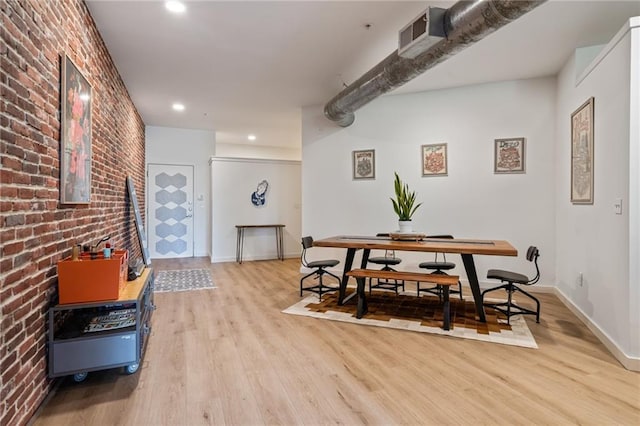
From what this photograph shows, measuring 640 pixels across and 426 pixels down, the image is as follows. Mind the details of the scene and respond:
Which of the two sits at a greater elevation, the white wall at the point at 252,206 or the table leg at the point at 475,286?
the white wall at the point at 252,206

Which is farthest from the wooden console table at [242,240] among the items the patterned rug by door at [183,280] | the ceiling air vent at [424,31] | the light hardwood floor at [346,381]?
the ceiling air vent at [424,31]

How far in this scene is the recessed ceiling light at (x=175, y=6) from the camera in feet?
9.64

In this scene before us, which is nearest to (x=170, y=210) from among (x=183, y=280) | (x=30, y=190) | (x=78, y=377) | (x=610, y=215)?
(x=183, y=280)

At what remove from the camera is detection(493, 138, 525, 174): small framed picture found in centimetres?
480

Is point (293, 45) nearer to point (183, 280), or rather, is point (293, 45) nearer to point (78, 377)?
point (78, 377)

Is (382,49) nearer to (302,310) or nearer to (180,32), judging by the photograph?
(180,32)

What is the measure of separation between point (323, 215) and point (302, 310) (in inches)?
91.4

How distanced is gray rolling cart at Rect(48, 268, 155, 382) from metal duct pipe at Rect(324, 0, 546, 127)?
3130 millimetres

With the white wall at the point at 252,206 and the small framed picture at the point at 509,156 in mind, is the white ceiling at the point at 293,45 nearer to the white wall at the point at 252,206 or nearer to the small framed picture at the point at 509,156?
the small framed picture at the point at 509,156

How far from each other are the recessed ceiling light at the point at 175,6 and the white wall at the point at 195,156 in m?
4.96

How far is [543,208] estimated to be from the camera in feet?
15.4

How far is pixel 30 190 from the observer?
192 cm

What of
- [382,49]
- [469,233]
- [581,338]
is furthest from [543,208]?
[382,49]

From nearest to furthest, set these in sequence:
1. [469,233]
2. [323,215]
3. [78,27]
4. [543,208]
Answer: [78,27]
[543,208]
[469,233]
[323,215]
